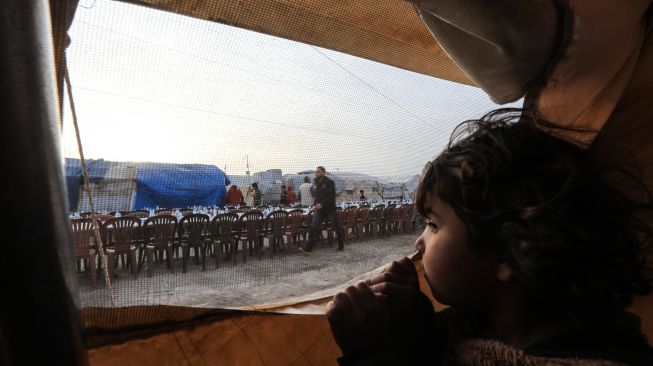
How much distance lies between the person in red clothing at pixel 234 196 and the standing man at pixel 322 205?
229 mm

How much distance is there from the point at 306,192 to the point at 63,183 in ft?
2.50

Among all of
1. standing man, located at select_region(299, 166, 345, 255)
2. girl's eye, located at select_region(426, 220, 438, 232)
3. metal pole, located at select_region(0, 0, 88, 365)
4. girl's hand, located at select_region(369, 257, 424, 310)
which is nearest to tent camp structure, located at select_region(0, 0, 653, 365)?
metal pole, located at select_region(0, 0, 88, 365)

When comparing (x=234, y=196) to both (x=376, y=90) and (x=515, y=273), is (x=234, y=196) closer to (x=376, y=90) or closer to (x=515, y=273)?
(x=376, y=90)

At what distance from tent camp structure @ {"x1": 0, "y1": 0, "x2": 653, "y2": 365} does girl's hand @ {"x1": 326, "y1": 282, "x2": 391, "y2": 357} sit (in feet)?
1.13

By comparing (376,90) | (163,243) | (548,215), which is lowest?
(163,243)

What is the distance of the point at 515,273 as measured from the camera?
60 cm

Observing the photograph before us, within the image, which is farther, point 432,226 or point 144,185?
point 144,185

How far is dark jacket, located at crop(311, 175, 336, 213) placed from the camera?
106cm

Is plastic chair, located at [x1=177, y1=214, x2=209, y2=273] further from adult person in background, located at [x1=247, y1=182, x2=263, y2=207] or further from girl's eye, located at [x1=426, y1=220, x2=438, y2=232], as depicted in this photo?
girl's eye, located at [x1=426, y1=220, x2=438, y2=232]

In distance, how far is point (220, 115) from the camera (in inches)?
32.2

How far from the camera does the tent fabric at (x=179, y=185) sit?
795mm

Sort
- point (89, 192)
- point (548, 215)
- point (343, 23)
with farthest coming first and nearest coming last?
point (343, 23), point (89, 192), point (548, 215)

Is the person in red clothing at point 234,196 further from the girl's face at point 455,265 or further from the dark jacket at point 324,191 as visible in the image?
the girl's face at point 455,265

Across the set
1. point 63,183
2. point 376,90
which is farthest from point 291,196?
point 63,183
